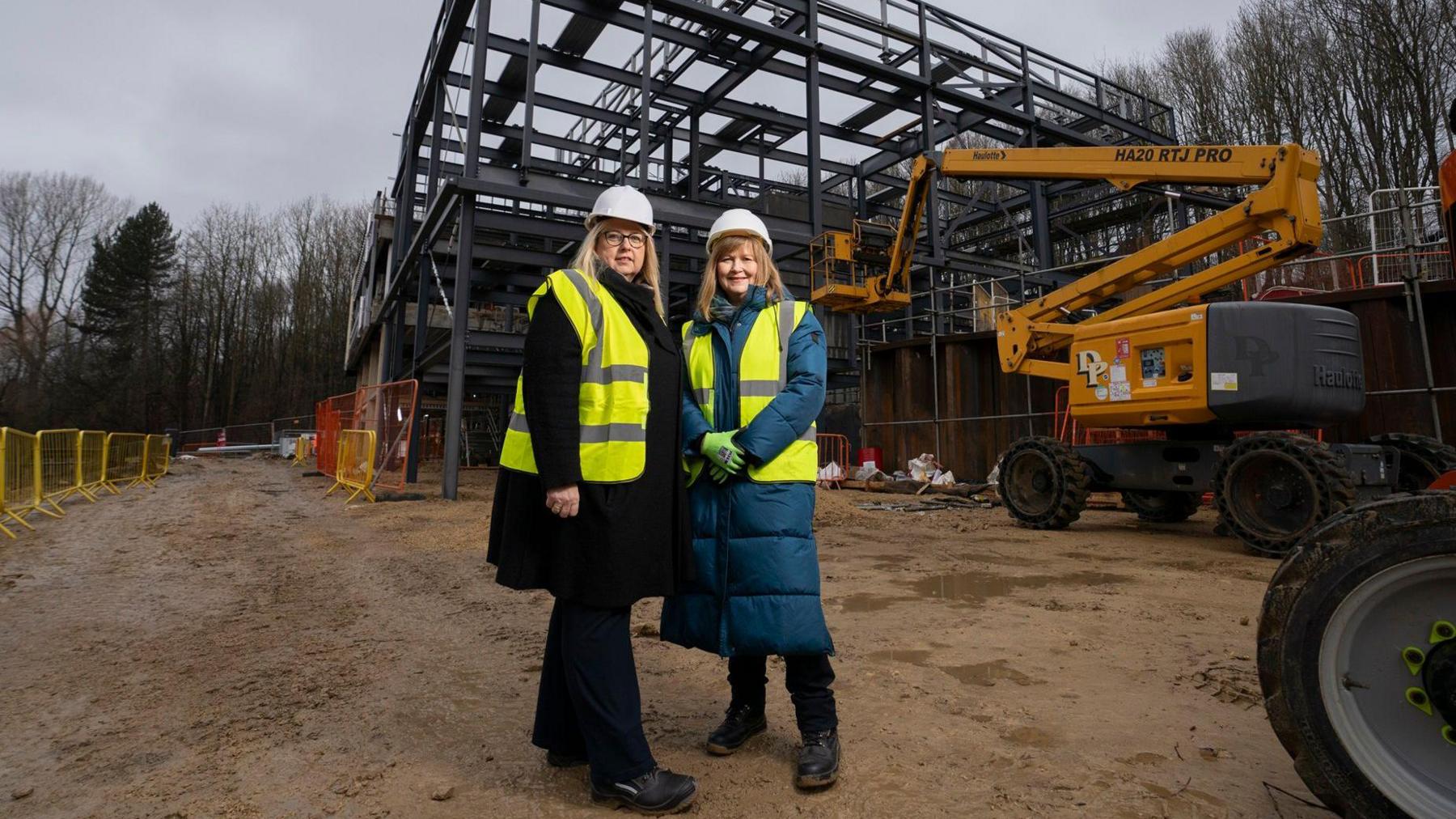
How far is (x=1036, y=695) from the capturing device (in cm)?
294

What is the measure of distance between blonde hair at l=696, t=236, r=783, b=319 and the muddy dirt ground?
5.15 ft

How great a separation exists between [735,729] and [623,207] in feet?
5.98

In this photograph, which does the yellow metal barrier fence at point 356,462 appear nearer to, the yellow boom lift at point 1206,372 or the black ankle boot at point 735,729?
the yellow boom lift at point 1206,372

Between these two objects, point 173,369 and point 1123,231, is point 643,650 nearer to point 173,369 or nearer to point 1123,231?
point 1123,231

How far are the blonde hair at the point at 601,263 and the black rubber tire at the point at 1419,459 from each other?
7.68 m


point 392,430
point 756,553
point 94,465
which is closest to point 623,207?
point 756,553

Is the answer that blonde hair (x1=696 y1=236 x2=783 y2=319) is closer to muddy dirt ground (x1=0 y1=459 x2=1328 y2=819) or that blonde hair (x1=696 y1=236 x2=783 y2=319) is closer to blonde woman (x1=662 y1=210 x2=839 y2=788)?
blonde woman (x1=662 y1=210 x2=839 y2=788)

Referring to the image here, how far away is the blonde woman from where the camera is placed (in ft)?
7.07

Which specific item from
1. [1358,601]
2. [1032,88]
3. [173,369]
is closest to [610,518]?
[1358,601]

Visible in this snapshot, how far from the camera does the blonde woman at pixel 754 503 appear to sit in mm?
2156

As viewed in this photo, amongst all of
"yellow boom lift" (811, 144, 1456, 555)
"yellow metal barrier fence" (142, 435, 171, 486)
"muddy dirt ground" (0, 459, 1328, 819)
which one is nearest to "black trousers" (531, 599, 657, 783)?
"muddy dirt ground" (0, 459, 1328, 819)

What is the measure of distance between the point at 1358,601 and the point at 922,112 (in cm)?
1582

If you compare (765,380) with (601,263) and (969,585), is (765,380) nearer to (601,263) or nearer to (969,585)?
(601,263)

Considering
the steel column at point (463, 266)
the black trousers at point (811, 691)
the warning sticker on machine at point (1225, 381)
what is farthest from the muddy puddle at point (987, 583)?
the steel column at point (463, 266)
